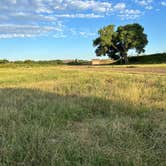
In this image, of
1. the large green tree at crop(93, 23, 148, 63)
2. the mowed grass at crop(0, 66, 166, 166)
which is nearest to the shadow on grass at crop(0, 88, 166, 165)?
the mowed grass at crop(0, 66, 166, 166)

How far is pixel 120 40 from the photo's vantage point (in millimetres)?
69000

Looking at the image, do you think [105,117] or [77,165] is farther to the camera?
[105,117]

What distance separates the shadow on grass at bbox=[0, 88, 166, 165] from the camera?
4352 millimetres

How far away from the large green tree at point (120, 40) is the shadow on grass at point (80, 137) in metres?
61.3

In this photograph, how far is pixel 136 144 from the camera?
4938 millimetres

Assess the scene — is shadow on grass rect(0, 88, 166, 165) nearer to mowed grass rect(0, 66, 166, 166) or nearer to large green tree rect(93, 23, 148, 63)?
mowed grass rect(0, 66, 166, 166)

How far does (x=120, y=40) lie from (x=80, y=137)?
65.1m

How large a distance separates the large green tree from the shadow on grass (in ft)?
201

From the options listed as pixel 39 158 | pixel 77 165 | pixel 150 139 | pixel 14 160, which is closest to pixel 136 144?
pixel 150 139

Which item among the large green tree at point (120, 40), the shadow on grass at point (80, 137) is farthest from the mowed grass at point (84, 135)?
the large green tree at point (120, 40)

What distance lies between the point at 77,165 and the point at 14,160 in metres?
0.93

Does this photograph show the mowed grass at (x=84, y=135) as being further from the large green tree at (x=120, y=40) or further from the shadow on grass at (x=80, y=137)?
the large green tree at (x=120, y=40)

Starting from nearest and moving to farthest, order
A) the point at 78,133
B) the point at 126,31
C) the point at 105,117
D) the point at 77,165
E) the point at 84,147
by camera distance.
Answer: the point at 77,165 → the point at 84,147 → the point at 78,133 → the point at 105,117 → the point at 126,31

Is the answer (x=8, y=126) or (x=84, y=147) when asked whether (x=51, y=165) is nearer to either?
(x=84, y=147)
